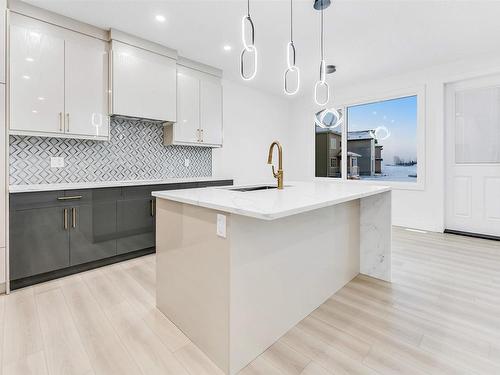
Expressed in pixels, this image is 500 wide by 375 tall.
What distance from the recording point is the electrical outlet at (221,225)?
54.2 inches

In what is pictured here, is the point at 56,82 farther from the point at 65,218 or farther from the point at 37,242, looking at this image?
the point at 37,242

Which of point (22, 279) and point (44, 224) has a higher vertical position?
point (44, 224)

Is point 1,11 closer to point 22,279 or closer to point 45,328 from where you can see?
point 22,279

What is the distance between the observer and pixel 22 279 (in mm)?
2398

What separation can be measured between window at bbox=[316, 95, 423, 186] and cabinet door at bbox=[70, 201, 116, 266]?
438 cm

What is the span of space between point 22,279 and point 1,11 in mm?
2369

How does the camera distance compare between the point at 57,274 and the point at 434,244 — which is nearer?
the point at 57,274

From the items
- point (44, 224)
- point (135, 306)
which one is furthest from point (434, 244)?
point (44, 224)

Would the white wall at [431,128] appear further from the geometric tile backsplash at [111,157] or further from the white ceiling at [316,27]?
the geometric tile backsplash at [111,157]

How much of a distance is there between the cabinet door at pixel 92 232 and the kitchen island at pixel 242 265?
124cm

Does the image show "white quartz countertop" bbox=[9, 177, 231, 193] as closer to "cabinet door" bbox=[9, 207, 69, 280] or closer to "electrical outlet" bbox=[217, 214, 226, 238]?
"cabinet door" bbox=[9, 207, 69, 280]

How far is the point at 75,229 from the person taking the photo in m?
2.67

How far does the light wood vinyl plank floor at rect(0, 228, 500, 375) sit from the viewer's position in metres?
1.44

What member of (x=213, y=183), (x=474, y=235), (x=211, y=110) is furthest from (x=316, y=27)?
(x=474, y=235)
